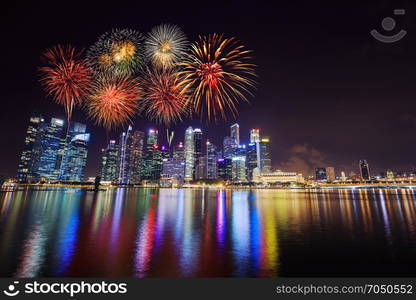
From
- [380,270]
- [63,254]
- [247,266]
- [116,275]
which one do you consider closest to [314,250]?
[380,270]

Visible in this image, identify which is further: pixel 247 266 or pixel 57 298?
pixel 247 266

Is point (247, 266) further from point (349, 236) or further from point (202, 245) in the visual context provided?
point (349, 236)

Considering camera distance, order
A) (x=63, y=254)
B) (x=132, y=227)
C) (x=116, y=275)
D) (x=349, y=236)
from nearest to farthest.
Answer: (x=116, y=275)
(x=63, y=254)
(x=349, y=236)
(x=132, y=227)

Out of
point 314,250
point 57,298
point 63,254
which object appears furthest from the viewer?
point 314,250

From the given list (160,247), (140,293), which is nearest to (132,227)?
(160,247)

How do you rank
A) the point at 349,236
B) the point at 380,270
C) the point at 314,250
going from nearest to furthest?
the point at 380,270
the point at 314,250
the point at 349,236

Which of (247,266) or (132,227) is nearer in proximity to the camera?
(247,266)

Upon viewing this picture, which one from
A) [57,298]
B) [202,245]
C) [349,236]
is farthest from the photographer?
[349,236]

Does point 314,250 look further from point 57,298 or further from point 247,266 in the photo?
point 57,298
